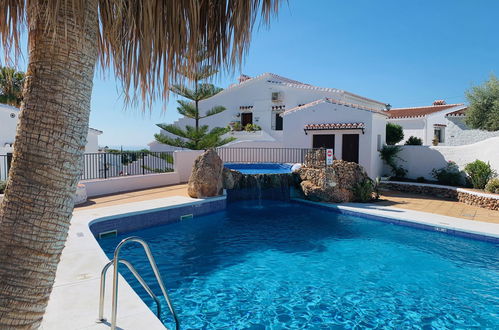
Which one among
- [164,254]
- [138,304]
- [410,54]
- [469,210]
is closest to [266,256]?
[164,254]

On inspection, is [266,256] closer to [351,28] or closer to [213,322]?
[213,322]

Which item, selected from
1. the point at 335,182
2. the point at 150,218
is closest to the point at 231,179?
the point at 335,182

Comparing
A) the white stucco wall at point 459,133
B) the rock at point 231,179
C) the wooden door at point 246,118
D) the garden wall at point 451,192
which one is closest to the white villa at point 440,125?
the white stucco wall at point 459,133

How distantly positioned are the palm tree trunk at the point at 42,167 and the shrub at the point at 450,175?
16.6 meters

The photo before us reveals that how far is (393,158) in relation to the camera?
1695 cm

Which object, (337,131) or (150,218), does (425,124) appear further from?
(150,218)

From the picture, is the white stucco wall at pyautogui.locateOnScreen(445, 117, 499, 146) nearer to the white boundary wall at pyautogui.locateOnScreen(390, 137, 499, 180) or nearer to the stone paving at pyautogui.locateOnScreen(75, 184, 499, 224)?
the white boundary wall at pyautogui.locateOnScreen(390, 137, 499, 180)

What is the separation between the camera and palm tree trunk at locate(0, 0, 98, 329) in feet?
5.18

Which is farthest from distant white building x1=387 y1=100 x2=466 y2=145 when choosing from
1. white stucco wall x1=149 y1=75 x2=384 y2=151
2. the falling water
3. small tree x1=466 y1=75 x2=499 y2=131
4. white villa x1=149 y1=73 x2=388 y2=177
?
the falling water

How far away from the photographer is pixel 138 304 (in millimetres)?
3928

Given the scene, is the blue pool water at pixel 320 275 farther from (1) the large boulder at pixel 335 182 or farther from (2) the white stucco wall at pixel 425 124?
(2) the white stucco wall at pixel 425 124

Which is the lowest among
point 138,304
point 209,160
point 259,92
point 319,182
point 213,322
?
point 213,322

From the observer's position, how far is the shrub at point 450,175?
14492mm

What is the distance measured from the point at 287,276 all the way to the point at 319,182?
23.3ft
